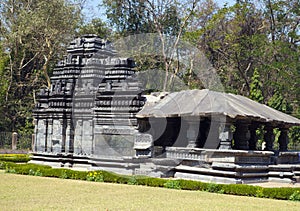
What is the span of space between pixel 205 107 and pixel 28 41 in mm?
22505

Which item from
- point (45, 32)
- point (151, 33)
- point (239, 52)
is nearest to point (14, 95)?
point (45, 32)

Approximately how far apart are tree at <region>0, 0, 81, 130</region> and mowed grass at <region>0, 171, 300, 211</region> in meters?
20.9

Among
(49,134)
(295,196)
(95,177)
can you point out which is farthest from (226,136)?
(49,134)

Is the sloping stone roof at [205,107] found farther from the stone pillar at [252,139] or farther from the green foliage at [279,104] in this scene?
the green foliage at [279,104]

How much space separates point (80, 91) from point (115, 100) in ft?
6.79

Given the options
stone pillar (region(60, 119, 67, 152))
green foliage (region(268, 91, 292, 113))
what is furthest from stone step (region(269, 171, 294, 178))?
green foliage (region(268, 91, 292, 113))

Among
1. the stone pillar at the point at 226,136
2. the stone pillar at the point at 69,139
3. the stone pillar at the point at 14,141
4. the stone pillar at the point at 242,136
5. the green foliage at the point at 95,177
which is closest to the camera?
the green foliage at the point at 95,177

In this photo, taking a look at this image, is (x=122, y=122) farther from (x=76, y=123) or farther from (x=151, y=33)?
(x=151, y=33)

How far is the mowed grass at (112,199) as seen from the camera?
31.7 feet

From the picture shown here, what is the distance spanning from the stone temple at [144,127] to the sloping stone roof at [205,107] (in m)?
0.03

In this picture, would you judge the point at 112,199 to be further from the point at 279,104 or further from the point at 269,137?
the point at 279,104

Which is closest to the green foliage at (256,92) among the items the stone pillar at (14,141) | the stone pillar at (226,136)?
the stone pillar at (226,136)

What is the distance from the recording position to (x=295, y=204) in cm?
1120

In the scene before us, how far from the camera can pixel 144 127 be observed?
18.2 m
